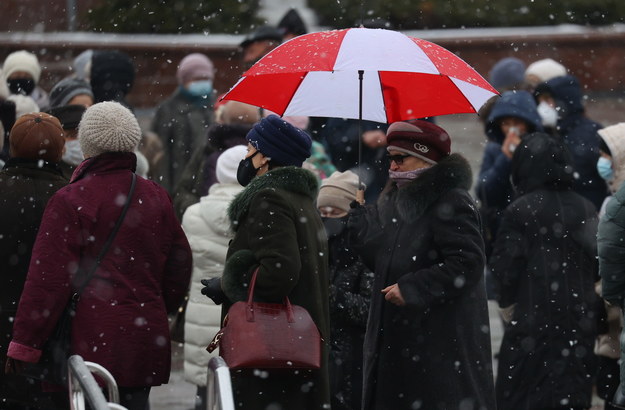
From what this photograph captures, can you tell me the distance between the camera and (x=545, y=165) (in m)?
8.11

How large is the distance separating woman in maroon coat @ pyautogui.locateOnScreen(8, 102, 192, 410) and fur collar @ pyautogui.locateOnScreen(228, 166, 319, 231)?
41 cm

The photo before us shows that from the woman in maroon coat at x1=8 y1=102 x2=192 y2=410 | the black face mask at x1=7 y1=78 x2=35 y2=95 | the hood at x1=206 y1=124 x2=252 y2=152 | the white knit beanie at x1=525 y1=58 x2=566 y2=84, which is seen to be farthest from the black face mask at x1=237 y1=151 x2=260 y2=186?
the white knit beanie at x1=525 y1=58 x2=566 y2=84

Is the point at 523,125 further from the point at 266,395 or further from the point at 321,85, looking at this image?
the point at 266,395

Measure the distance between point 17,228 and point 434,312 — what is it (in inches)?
82.8

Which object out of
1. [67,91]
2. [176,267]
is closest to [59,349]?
[176,267]

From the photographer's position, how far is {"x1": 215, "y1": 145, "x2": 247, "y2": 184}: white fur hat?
7910 millimetres

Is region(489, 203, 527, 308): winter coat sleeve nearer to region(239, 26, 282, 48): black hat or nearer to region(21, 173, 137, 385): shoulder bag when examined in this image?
region(21, 173, 137, 385): shoulder bag

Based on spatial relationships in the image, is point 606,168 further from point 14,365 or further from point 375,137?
point 14,365

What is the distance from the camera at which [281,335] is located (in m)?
5.97

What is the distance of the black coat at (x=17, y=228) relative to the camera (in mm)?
6766

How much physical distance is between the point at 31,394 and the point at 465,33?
13064mm

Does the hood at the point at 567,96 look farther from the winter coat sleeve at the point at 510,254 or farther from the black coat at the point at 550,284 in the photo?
the winter coat sleeve at the point at 510,254

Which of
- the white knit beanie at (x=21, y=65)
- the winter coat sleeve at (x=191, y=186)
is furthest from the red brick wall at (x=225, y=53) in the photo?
the winter coat sleeve at (x=191, y=186)

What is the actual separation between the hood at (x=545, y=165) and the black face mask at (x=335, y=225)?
1.37 meters
